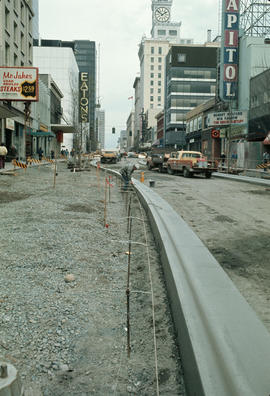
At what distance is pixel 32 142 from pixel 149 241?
4255 centimetres

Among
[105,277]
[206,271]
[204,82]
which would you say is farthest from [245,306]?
[204,82]

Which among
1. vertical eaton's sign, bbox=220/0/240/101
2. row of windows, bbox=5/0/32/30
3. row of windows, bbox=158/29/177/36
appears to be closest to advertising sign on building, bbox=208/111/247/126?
vertical eaton's sign, bbox=220/0/240/101

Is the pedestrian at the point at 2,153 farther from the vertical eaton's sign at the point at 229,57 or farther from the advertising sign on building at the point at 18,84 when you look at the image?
the vertical eaton's sign at the point at 229,57

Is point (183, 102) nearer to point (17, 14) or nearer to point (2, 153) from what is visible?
point (17, 14)

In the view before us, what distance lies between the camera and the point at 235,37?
3847 cm

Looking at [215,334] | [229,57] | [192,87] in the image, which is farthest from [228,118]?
[192,87]

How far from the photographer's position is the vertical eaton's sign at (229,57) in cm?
3781

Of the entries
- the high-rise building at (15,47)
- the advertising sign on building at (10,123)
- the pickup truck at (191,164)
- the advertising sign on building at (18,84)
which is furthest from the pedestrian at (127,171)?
the advertising sign on building at (10,123)

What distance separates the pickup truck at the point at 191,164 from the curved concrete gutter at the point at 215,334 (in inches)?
798

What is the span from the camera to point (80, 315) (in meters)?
3.75

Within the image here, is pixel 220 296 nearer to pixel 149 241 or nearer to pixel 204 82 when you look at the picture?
pixel 149 241

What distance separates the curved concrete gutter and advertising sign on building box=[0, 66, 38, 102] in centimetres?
2740

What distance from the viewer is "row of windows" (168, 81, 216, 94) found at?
92312 mm

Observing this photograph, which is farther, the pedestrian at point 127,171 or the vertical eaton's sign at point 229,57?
the vertical eaton's sign at point 229,57
